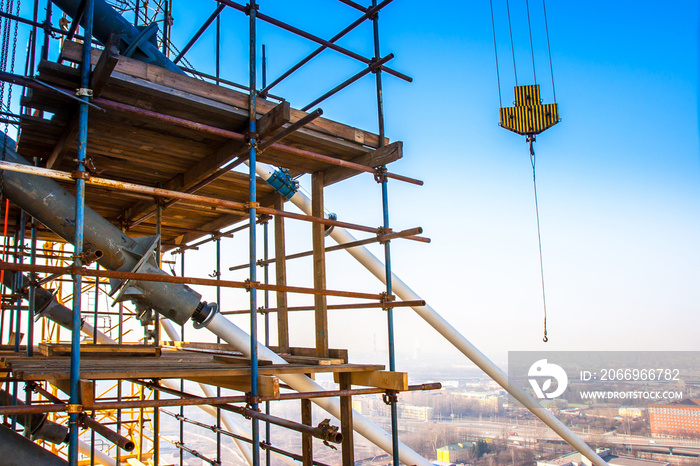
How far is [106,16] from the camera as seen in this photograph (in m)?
7.13

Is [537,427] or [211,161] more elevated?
[211,161]

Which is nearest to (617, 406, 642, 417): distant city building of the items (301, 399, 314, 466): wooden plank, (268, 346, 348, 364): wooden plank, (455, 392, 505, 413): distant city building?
(455, 392, 505, 413): distant city building

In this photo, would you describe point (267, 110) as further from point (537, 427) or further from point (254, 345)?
point (537, 427)

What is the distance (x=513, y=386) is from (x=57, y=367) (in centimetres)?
1356

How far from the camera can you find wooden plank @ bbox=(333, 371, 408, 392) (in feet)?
22.7

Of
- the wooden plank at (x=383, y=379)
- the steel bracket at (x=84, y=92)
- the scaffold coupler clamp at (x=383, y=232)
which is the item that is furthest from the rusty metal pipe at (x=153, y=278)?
the steel bracket at (x=84, y=92)

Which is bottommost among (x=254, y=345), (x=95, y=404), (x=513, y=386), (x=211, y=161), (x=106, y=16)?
(x=513, y=386)

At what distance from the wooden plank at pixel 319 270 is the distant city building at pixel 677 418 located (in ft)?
118

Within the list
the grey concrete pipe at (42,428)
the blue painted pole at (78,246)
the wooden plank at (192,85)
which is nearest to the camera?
the blue painted pole at (78,246)

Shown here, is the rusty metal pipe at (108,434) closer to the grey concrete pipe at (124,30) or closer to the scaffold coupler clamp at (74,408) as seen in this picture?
the scaffold coupler clamp at (74,408)

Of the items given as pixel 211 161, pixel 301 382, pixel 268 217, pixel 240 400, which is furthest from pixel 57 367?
pixel 268 217

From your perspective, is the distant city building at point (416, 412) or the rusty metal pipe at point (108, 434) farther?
the distant city building at point (416, 412)

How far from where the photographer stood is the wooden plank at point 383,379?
6.92 meters

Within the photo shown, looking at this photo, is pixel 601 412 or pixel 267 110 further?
pixel 601 412
